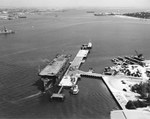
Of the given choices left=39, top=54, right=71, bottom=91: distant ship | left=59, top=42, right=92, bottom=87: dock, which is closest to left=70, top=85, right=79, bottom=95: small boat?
left=59, top=42, right=92, bottom=87: dock

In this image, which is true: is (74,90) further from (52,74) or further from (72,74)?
(72,74)

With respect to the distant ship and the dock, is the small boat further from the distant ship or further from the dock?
the distant ship

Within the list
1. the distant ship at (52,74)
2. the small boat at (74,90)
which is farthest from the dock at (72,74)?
the small boat at (74,90)

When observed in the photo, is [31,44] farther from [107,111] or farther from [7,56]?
[107,111]

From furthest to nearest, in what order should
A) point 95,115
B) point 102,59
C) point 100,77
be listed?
1. point 102,59
2. point 100,77
3. point 95,115

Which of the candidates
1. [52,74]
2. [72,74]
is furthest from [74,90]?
[72,74]

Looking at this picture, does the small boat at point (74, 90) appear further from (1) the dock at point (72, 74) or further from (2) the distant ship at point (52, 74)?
(2) the distant ship at point (52, 74)

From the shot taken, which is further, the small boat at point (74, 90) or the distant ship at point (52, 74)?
the distant ship at point (52, 74)

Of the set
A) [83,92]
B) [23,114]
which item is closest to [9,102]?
[23,114]

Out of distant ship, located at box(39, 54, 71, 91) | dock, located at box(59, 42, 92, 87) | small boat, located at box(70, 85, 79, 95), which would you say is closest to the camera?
small boat, located at box(70, 85, 79, 95)

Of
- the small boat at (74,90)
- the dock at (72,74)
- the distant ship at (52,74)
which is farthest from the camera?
the dock at (72,74)

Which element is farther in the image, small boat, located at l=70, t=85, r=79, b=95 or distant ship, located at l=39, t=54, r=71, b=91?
distant ship, located at l=39, t=54, r=71, b=91
